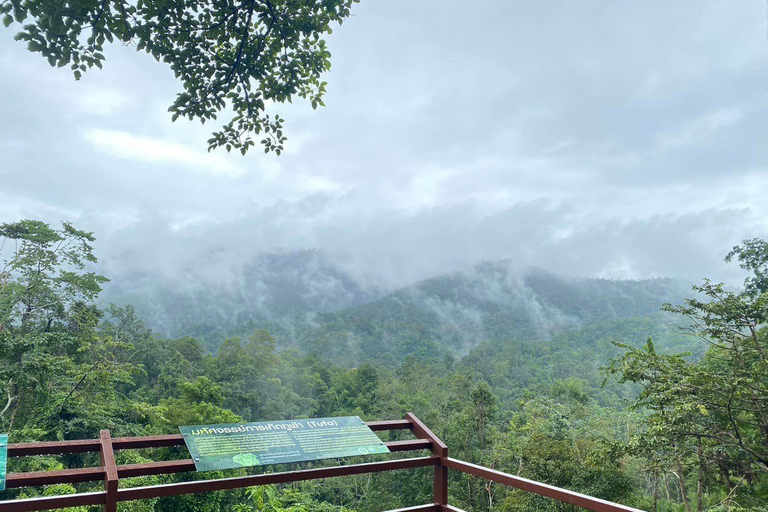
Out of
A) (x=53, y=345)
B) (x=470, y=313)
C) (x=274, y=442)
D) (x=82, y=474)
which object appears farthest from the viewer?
(x=470, y=313)

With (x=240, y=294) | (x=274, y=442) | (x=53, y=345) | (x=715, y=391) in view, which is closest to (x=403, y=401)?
(x=53, y=345)

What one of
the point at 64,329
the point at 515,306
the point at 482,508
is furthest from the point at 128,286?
the point at 482,508

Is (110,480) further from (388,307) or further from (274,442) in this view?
(388,307)

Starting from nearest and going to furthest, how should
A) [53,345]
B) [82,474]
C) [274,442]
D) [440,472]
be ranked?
1. [82,474]
2. [274,442]
3. [440,472]
4. [53,345]

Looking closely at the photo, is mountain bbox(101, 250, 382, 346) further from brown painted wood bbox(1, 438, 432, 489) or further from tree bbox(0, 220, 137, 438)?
brown painted wood bbox(1, 438, 432, 489)

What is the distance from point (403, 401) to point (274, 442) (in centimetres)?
2745

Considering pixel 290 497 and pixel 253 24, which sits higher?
pixel 253 24

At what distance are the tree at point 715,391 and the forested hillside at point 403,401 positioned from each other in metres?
0.04

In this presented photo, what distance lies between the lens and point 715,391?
7539 millimetres

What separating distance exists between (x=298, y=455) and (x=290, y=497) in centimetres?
1268

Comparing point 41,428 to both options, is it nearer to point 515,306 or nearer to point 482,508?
point 482,508

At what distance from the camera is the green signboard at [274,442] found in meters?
1.83

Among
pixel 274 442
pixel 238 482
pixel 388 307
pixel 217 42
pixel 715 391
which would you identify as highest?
pixel 388 307

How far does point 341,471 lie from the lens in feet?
6.92
